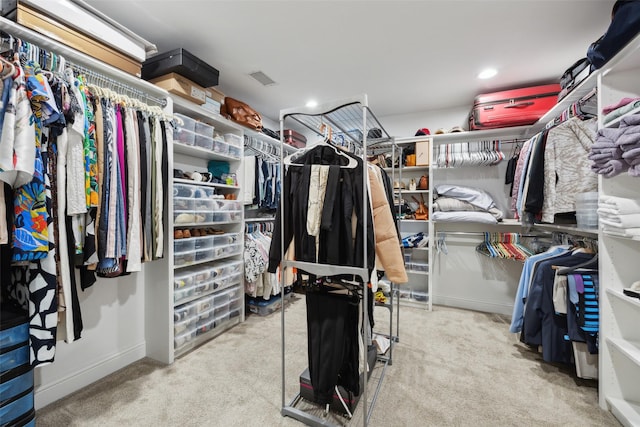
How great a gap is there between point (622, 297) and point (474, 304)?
189cm

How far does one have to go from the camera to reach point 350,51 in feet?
7.19

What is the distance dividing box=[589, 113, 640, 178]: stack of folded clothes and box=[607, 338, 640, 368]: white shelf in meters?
0.95

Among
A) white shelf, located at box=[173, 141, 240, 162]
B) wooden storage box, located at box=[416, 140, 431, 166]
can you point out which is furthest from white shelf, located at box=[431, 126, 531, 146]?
white shelf, located at box=[173, 141, 240, 162]

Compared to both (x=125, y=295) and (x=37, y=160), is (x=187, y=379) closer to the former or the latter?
(x=125, y=295)

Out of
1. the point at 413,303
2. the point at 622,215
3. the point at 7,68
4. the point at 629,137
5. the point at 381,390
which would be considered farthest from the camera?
the point at 413,303

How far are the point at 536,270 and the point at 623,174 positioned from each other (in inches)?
33.0

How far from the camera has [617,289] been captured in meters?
1.60

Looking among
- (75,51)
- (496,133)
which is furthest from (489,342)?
(75,51)

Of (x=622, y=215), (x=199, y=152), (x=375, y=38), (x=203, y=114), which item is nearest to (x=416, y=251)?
(x=622, y=215)

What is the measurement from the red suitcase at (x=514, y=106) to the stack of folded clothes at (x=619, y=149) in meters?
1.32

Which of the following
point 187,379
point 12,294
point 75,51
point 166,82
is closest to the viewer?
point 12,294

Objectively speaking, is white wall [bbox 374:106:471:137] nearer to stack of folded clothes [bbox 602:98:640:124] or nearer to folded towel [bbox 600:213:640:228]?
stack of folded clothes [bbox 602:98:640:124]

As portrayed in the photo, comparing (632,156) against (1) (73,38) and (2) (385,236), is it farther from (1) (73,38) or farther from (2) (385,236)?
(1) (73,38)

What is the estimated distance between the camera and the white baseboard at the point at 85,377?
5.24ft
